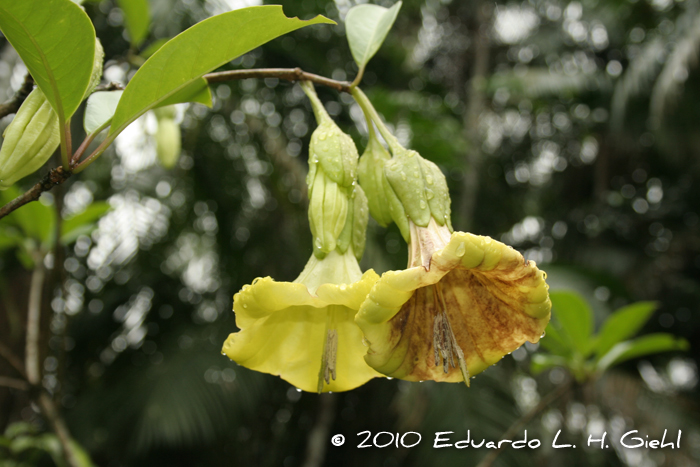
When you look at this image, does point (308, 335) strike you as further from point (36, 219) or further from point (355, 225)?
point (36, 219)

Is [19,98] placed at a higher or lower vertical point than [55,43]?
lower

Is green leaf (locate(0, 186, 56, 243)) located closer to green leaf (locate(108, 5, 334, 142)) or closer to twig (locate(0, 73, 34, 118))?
twig (locate(0, 73, 34, 118))

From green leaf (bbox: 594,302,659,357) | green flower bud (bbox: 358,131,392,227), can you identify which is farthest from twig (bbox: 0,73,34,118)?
green leaf (bbox: 594,302,659,357)

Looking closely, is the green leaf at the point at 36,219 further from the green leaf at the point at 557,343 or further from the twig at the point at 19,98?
the green leaf at the point at 557,343

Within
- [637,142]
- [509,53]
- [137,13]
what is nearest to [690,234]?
[637,142]

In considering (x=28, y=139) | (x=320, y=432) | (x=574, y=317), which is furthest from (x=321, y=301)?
(x=320, y=432)

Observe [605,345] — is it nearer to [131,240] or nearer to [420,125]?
[420,125]
